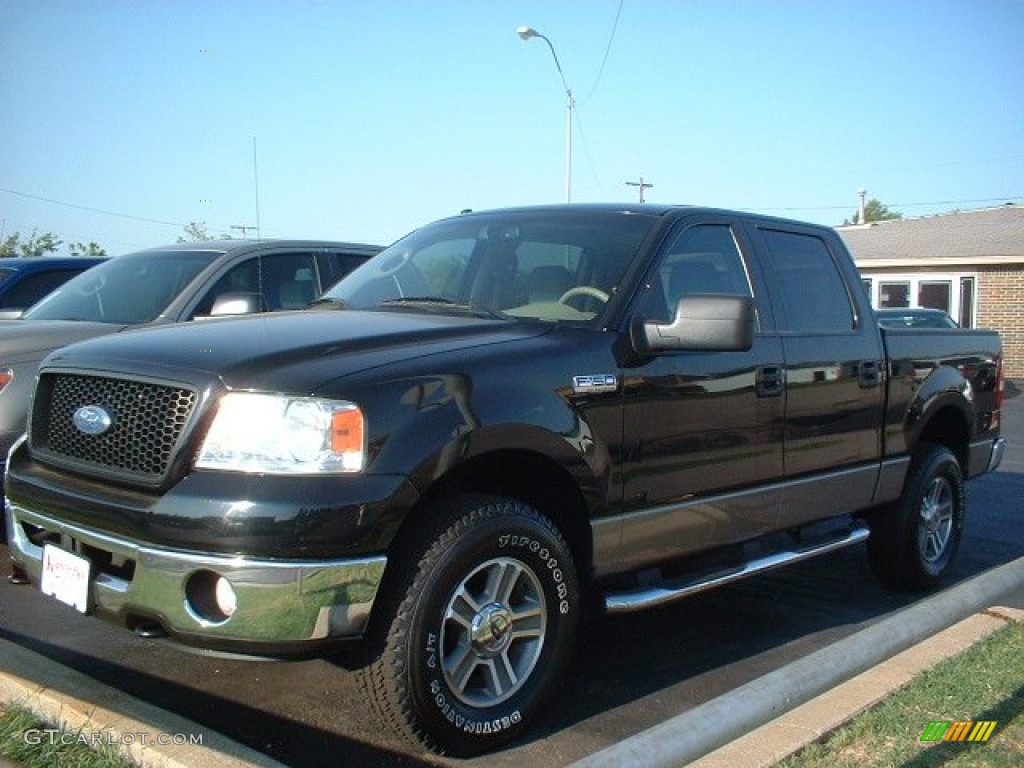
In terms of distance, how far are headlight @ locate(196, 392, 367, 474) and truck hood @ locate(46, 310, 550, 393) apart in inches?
2.3

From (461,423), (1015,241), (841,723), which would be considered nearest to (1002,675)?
(841,723)

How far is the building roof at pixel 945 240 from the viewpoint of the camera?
2420cm

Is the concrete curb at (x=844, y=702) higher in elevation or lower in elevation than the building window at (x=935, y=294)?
lower

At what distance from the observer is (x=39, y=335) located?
6074mm

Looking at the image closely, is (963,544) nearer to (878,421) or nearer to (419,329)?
(878,421)

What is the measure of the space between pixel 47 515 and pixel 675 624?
3.02m

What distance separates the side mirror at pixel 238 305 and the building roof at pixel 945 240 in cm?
1885

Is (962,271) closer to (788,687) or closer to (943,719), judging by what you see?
(943,719)

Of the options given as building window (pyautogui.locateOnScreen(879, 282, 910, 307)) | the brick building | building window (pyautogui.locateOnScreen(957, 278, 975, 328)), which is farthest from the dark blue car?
building window (pyautogui.locateOnScreen(879, 282, 910, 307))

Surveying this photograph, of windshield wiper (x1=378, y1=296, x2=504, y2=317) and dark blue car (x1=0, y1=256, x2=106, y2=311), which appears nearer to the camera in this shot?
windshield wiper (x1=378, y1=296, x2=504, y2=317)

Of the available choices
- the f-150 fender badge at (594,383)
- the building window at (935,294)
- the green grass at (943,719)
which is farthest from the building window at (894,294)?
the f-150 fender badge at (594,383)

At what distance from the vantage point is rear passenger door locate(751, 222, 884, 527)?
16.3 feet

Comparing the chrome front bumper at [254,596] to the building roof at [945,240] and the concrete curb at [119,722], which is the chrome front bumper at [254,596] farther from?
the building roof at [945,240]

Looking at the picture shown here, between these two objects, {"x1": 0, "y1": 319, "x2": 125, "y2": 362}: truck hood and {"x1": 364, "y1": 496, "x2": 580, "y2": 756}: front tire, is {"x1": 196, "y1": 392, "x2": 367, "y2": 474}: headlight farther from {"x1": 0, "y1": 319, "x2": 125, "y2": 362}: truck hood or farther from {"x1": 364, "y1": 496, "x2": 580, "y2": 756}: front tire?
{"x1": 0, "y1": 319, "x2": 125, "y2": 362}: truck hood
